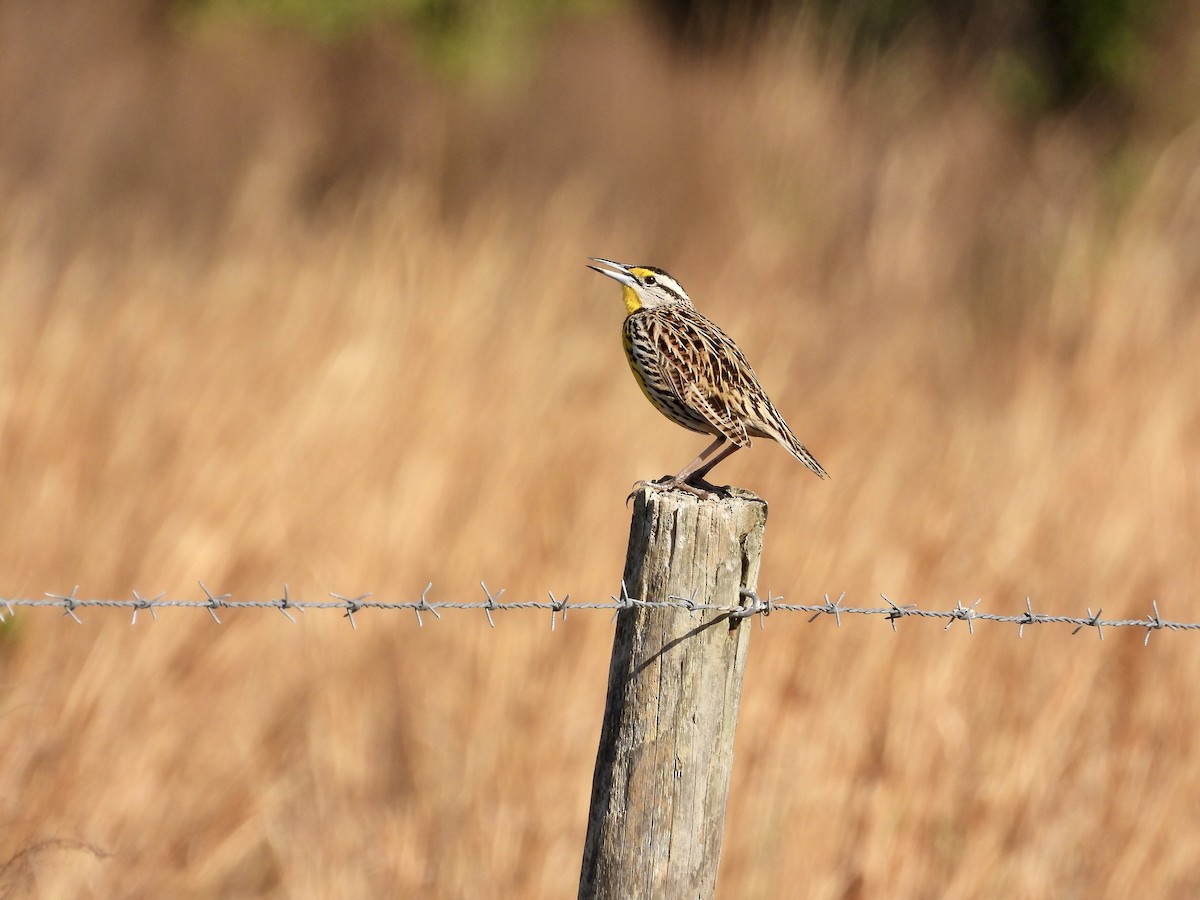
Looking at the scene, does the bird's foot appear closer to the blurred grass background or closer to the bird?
the bird

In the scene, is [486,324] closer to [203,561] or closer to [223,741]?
[203,561]

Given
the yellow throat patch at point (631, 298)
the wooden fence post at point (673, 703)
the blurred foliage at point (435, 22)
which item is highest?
the blurred foliage at point (435, 22)

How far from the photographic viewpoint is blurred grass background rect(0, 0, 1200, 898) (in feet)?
14.7

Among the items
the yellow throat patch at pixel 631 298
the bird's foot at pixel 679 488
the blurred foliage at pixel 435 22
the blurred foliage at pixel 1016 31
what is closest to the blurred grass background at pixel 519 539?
the yellow throat patch at pixel 631 298

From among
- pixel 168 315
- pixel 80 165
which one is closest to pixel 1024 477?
pixel 168 315

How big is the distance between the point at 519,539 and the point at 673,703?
9.57ft

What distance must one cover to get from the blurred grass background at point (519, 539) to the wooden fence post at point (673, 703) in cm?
141

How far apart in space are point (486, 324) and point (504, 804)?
2387 mm

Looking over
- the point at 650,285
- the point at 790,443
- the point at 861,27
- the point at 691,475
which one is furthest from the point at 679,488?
the point at 861,27

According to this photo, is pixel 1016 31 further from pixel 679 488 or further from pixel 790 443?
pixel 679 488

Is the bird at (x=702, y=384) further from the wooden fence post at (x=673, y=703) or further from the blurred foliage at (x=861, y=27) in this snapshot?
the blurred foliage at (x=861, y=27)

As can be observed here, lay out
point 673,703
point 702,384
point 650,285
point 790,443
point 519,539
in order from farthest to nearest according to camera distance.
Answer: point 519,539 → point 650,285 → point 790,443 → point 702,384 → point 673,703

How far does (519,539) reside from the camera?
215 inches

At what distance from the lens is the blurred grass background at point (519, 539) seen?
4.48 meters
